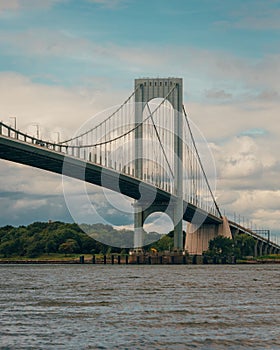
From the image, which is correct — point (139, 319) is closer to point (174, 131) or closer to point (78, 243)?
point (174, 131)

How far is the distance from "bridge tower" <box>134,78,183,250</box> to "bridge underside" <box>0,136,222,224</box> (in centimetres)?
126

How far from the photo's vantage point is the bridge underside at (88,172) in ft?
202

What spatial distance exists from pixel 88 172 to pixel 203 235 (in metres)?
39.3

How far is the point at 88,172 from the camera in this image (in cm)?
7056

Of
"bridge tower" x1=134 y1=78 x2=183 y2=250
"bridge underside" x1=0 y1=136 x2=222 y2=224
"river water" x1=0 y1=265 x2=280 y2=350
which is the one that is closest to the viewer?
"river water" x1=0 y1=265 x2=280 y2=350

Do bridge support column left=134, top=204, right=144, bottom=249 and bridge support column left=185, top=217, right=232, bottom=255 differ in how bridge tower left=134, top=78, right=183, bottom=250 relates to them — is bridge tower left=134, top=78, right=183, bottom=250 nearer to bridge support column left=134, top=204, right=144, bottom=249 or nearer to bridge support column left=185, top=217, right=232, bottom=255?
bridge support column left=134, top=204, right=144, bottom=249

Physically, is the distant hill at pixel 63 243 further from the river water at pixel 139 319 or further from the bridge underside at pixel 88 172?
the river water at pixel 139 319

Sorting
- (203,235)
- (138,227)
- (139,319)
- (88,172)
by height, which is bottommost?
(139,319)

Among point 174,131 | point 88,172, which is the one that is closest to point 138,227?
point 174,131

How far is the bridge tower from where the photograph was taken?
82.6 m

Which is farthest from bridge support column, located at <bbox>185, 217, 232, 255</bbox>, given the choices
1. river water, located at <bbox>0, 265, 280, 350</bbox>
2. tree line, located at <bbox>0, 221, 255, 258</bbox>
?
river water, located at <bbox>0, 265, 280, 350</bbox>

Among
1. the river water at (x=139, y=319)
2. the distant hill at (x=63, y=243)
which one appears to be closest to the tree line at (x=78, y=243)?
the distant hill at (x=63, y=243)

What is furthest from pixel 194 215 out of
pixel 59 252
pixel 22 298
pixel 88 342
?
pixel 88 342

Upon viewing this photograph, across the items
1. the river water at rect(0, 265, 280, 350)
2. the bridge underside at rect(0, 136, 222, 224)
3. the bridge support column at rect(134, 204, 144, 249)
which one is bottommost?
the river water at rect(0, 265, 280, 350)
